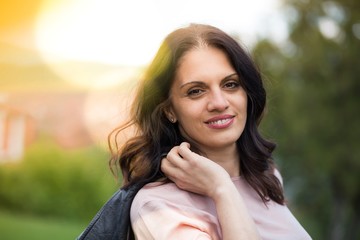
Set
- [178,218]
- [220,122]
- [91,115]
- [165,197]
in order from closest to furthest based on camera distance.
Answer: [178,218], [165,197], [220,122], [91,115]

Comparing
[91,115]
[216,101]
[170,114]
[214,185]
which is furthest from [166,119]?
[91,115]

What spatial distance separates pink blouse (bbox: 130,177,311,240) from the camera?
2.05 m

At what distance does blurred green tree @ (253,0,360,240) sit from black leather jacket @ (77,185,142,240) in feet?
48.0

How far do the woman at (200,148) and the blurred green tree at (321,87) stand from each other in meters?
14.3

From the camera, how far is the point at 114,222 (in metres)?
2.22

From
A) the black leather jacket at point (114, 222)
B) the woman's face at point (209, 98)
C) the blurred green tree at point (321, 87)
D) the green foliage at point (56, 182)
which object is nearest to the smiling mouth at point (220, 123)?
the woman's face at point (209, 98)

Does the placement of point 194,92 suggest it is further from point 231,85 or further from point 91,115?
point 91,115

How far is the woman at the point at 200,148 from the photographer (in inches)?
83.1

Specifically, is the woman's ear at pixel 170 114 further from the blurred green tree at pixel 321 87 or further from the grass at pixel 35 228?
the blurred green tree at pixel 321 87

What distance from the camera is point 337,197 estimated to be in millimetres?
18672

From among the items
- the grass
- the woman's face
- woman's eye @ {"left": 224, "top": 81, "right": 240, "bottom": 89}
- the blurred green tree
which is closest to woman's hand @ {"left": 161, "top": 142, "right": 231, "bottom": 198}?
the woman's face

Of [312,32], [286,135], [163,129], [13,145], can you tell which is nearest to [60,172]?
[13,145]

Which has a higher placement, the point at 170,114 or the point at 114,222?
the point at 170,114

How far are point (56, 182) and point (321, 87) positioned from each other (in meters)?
8.20
